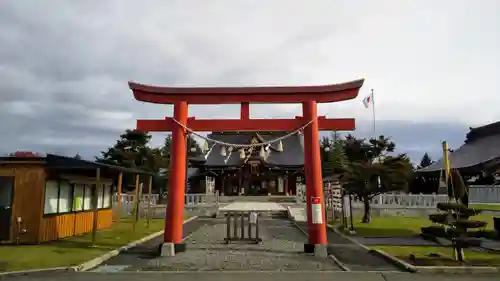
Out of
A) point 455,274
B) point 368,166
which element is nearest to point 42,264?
point 455,274

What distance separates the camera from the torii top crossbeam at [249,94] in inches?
488

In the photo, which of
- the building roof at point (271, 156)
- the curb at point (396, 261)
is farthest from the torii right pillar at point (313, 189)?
the building roof at point (271, 156)

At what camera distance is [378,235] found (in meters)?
16.0

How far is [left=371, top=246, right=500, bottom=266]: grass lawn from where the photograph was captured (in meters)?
9.59

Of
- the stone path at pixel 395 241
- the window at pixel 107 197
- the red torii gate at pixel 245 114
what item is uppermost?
the red torii gate at pixel 245 114

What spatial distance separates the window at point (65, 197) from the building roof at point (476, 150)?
31033mm

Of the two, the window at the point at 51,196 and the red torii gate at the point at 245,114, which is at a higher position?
the red torii gate at the point at 245,114

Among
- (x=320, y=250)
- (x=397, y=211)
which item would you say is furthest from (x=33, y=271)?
(x=397, y=211)

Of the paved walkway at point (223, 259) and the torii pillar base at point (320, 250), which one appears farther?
the torii pillar base at point (320, 250)

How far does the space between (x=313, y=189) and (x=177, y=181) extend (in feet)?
14.4

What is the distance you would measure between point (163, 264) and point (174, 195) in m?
2.44

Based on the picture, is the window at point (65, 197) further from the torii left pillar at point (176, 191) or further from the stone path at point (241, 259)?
the torii left pillar at point (176, 191)

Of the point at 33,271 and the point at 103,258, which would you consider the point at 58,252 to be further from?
the point at 33,271

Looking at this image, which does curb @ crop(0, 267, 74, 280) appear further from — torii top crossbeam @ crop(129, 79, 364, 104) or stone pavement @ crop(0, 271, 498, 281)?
torii top crossbeam @ crop(129, 79, 364, 104)
